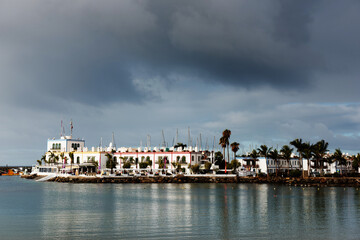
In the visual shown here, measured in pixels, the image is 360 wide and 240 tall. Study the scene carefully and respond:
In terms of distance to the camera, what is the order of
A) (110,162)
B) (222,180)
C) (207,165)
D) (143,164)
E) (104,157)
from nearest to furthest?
(222,180), (207,165), (143,164), (110,162), (104,157)

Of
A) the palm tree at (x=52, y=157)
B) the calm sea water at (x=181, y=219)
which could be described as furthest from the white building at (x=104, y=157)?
the calm sea water at (x=181, y=219)

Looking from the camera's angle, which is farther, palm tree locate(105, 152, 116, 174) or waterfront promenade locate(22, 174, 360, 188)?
palm tree locate(105, 152, 116, 174)

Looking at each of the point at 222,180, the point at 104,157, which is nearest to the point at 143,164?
the point at 104,157

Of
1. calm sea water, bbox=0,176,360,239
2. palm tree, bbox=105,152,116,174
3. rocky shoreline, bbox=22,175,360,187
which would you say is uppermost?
palm tree, bbox=105,152,116,174

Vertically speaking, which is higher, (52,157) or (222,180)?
(52,157)

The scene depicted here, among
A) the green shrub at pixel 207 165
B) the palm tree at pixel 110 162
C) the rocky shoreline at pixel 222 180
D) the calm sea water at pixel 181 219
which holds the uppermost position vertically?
the palm tree at pixel 110 162

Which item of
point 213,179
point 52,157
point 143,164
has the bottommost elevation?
point 213,179

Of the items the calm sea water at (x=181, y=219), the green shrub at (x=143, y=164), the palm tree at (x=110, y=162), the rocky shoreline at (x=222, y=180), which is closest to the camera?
the calm sea water at (x=181, y=219)

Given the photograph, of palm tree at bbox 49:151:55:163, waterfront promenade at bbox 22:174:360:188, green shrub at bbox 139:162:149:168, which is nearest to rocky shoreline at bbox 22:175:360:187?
waterfront promenade at bbox 22:174:360:188

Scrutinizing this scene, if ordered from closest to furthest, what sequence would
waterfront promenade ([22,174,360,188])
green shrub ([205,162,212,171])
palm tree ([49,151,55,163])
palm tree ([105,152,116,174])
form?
waterfront promenade ([22,174,360,188]), green shrub ([205,162,212,171]), palm tree ([105,152,116,174]), palm tree ([49,151,55,163])

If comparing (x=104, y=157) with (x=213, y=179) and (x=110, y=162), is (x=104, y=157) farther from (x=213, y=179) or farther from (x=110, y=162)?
(x=213, y=179)

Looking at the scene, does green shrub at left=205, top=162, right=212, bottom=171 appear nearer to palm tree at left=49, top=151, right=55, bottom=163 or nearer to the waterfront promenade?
the waterfront promenade

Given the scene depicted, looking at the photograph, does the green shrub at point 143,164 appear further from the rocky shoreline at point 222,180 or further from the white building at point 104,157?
the rocky shoreline at point 222,180

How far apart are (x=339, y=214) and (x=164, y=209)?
22124 millimetres
